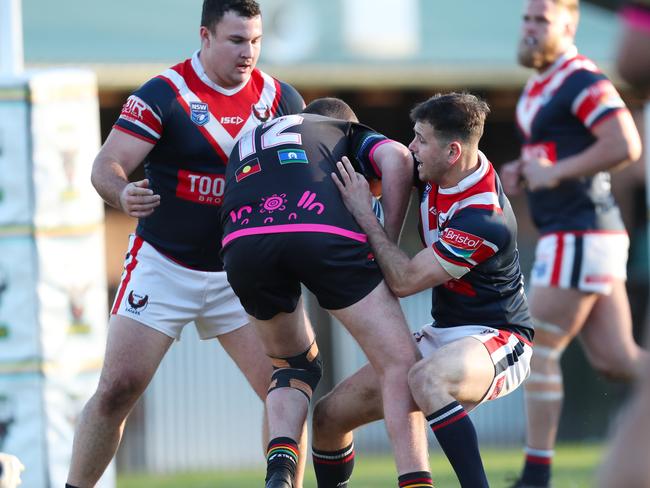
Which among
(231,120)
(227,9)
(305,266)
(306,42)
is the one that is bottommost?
(306,42)

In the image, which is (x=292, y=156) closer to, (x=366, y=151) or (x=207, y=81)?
(x=366, y=151)

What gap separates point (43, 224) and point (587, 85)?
320cm

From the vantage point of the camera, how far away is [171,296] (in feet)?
17.7

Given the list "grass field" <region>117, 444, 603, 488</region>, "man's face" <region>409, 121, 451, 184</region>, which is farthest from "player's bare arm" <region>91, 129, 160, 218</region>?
"grass field" <region>117, 444, 603, 488</region>

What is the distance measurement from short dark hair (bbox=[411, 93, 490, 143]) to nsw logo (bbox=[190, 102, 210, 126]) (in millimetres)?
1012

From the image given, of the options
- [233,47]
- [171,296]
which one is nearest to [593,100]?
[233,47]

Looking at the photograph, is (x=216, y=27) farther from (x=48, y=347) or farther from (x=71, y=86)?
(x=48, y=347)

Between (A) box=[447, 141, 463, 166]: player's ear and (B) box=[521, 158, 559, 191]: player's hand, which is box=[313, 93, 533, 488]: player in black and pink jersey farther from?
(B) box=[521, 158, 559, 191]: player's hand

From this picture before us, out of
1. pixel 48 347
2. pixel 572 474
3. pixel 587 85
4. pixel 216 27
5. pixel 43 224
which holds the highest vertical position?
pixel 216 27

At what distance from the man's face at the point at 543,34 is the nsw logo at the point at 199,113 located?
2.31 metres

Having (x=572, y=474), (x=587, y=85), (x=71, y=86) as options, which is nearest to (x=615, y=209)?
(x=587, y=85)

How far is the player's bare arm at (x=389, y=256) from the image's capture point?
466 centimetres

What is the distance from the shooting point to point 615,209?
679 centimetres

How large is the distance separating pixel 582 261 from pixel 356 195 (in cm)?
226
